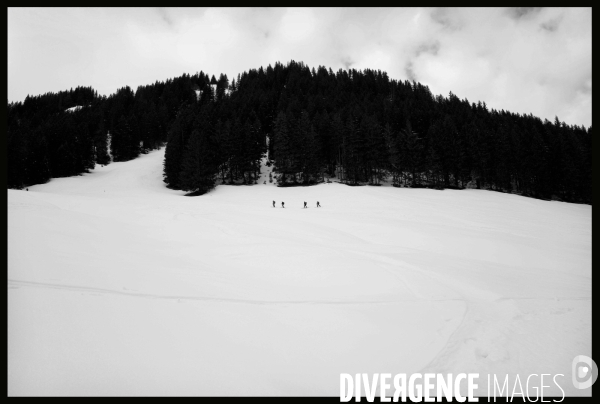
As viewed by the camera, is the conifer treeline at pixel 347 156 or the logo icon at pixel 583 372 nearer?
the logo icon at pixel 583 372

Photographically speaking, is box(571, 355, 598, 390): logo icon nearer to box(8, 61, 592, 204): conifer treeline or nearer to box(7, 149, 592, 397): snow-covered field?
box(7, 149, 592, 397): snow-covered field

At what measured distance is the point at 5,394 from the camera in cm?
319

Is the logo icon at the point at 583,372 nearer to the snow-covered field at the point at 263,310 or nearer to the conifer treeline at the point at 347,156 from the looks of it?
the snow-covered field at the point at 263,310

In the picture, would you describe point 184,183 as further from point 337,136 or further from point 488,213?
point 488,213

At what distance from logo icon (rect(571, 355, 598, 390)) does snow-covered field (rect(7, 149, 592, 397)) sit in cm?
12

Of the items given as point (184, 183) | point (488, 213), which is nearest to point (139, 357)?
point (488, 213)

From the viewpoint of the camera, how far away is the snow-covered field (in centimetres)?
360

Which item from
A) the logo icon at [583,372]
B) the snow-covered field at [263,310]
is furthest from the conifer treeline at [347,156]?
the logo icon at [583,372]

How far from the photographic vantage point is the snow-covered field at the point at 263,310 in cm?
360

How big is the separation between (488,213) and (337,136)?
2974 cm

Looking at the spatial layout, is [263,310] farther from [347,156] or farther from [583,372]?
[347,156]

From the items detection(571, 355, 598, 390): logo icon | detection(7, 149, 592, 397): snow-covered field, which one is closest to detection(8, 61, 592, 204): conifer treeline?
detection(7, 149, 592, 397): snow-covered field

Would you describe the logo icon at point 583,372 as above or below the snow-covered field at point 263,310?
below

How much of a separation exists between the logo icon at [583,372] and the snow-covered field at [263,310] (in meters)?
0.12
